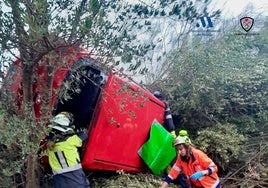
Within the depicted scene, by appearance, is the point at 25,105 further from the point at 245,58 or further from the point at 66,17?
the point at 245,58

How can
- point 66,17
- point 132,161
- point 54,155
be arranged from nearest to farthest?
1. point 66,17
2. point 54,155
3. point 132,161

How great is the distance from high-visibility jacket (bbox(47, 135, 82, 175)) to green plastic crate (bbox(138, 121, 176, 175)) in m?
1.36

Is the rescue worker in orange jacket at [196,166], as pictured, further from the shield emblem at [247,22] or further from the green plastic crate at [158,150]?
the shield emblem at [247,22]

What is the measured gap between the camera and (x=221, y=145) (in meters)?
5.86

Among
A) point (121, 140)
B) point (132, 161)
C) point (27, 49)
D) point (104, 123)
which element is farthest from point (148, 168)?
point (27, 49)

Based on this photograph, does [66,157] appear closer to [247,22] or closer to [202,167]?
[202,167]

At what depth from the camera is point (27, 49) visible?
132 inches

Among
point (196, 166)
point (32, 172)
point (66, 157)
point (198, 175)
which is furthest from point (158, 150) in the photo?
point (32, 172)

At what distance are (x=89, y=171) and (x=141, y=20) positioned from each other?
2.65m

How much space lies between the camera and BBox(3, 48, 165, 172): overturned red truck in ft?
12.6

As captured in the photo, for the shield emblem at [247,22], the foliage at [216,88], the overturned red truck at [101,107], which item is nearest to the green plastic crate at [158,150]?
the overturned red truck at [101,107]

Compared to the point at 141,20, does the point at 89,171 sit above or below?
below

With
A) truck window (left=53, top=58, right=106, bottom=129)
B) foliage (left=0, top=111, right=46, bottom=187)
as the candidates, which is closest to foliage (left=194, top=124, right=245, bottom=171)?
truck window (left=53, top=58, right=106, bottom=129)

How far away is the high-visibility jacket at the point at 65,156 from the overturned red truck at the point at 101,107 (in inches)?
10.1
